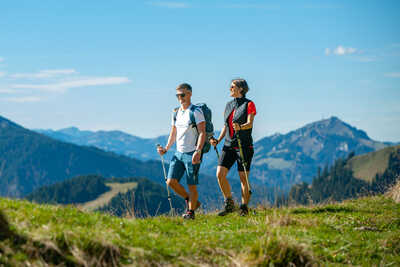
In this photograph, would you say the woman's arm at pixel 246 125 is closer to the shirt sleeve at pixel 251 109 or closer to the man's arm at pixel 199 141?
the shirt sleeve at pixel 251 109

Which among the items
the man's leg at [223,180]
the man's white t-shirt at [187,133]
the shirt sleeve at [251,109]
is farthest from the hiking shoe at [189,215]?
the shirt sleeve at [251,109]

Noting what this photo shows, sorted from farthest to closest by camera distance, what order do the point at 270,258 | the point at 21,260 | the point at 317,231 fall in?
the point at 317,231
the point at 270,258
the point at 21,260

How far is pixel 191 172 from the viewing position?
36.4 ft

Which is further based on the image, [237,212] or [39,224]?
[237,212]

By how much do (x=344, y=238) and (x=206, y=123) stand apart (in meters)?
4.45

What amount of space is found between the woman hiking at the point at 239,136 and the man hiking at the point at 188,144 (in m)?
0.53

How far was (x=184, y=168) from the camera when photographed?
1162 cm

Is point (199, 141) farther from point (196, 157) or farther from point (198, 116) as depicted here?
point (198, 116)

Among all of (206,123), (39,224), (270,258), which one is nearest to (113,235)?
(39,224)

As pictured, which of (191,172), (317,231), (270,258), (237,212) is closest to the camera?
(270,258)

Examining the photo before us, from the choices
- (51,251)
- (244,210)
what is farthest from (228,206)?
(51,251)

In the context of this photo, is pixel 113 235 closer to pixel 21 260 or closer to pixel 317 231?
pixel 21 260

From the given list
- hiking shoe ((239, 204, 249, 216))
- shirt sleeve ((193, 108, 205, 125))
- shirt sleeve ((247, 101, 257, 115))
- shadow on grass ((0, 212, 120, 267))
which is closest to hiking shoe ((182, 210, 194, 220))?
hiking shoe ((239, 204, 249, 216))

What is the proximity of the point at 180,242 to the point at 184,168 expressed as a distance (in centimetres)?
387
